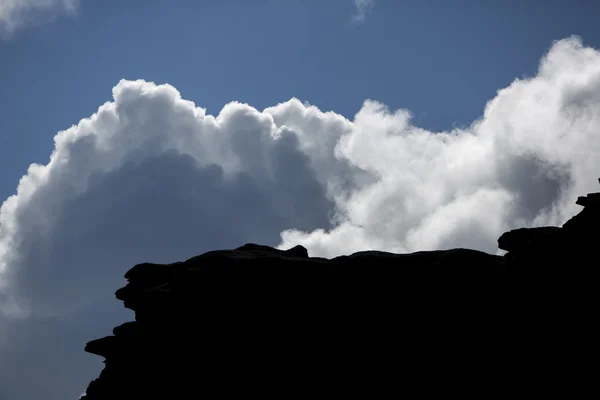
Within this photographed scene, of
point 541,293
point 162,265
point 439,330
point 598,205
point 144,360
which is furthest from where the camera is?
point 162,265

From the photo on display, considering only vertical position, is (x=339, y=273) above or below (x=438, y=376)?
above

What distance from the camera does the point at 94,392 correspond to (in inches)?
1747

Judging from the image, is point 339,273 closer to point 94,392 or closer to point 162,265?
point 162,265

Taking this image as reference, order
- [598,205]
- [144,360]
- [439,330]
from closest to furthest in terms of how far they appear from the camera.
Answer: [598,205], [439,330], [144,360]

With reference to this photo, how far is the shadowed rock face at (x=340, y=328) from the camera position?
38.4 meters

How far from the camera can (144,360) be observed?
42406 millimetres

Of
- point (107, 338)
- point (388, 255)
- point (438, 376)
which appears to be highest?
point (388, 255)

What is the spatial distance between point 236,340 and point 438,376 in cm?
1441

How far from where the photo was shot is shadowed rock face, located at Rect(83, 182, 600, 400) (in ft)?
126

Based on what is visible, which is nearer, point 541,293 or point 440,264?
point 541,293

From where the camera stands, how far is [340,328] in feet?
136

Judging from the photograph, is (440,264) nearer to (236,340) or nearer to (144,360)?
(236,340)

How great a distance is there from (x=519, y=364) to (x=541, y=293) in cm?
496

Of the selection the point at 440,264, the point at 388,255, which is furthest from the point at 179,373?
the point at 440,264
